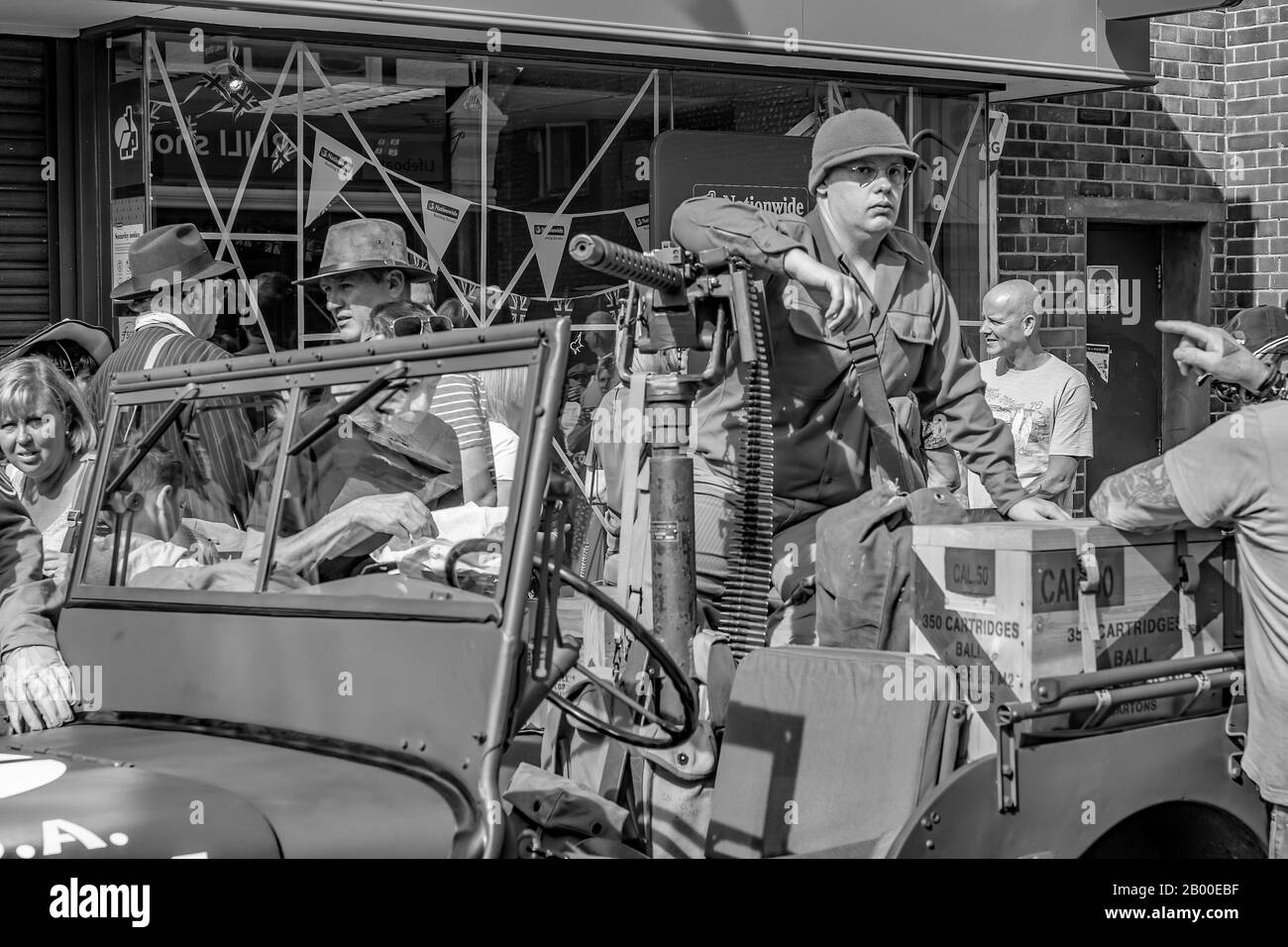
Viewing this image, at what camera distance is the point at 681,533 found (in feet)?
11.4

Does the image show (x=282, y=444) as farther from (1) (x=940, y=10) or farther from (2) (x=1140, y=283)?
(2) (x=1140, y=283)

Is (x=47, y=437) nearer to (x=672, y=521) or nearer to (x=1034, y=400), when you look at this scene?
(x=672, y=521)

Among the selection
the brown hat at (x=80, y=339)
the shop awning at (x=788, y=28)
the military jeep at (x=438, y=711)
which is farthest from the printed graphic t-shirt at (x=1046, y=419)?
the military jeep at (x=438, y=711)

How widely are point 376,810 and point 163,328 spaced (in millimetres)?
3355

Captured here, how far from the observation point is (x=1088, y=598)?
10.7ft

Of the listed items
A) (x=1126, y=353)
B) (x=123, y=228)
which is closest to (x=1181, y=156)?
(x=1126, y=353)

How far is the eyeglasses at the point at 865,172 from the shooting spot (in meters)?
4.15

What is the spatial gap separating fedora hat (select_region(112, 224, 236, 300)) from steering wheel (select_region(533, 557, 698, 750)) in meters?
3.39

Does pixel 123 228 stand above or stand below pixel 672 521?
above

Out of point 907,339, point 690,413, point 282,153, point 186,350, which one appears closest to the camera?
point 690,413

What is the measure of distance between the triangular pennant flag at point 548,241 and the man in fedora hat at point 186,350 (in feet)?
6.01

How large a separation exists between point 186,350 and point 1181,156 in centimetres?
837

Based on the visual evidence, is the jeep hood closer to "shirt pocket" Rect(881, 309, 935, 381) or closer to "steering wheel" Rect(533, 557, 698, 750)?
"steering wheel" Rect(533, 557, 698, 750)

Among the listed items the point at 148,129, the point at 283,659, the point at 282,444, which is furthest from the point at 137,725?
the point at 148,129
